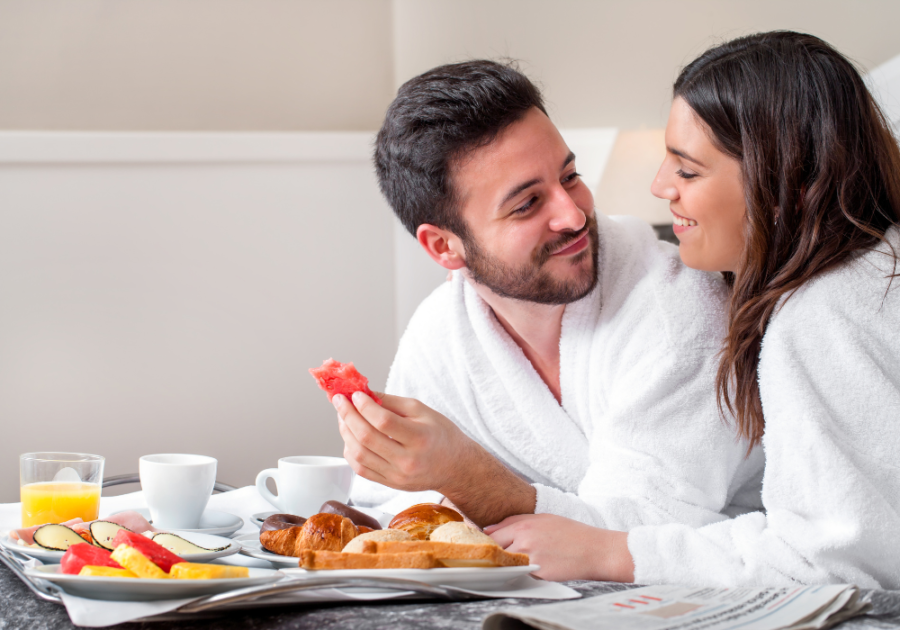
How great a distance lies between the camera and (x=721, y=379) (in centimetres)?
108

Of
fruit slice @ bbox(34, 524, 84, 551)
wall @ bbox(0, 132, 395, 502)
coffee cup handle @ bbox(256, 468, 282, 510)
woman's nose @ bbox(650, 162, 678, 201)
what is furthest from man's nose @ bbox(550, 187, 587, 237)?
wall @ bbox(0, 132, 395, 502)

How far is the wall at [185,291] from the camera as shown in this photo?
2.03 meters

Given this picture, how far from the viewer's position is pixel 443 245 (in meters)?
1.48

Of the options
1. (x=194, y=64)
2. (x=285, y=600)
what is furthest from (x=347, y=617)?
(x=194, y=64)

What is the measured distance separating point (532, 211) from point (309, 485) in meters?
0.58

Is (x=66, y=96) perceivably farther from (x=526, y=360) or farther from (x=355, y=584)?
(x=355, y=584)

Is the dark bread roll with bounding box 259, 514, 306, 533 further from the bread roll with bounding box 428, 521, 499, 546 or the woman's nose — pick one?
the woman's nose

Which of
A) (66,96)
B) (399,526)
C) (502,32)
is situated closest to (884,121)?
(399,526)

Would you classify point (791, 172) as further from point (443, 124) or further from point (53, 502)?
point (53, 502)

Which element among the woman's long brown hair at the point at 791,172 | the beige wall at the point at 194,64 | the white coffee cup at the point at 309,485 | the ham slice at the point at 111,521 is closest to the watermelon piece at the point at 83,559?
the ham slice at the point at 111,521

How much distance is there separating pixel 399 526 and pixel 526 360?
61 centimetres

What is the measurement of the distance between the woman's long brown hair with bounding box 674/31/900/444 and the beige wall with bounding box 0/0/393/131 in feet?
4.91

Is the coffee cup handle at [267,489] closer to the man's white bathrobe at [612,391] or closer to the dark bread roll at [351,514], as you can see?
the dark bread roll at [351,514]

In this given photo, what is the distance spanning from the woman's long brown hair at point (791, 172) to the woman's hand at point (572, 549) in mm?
283
